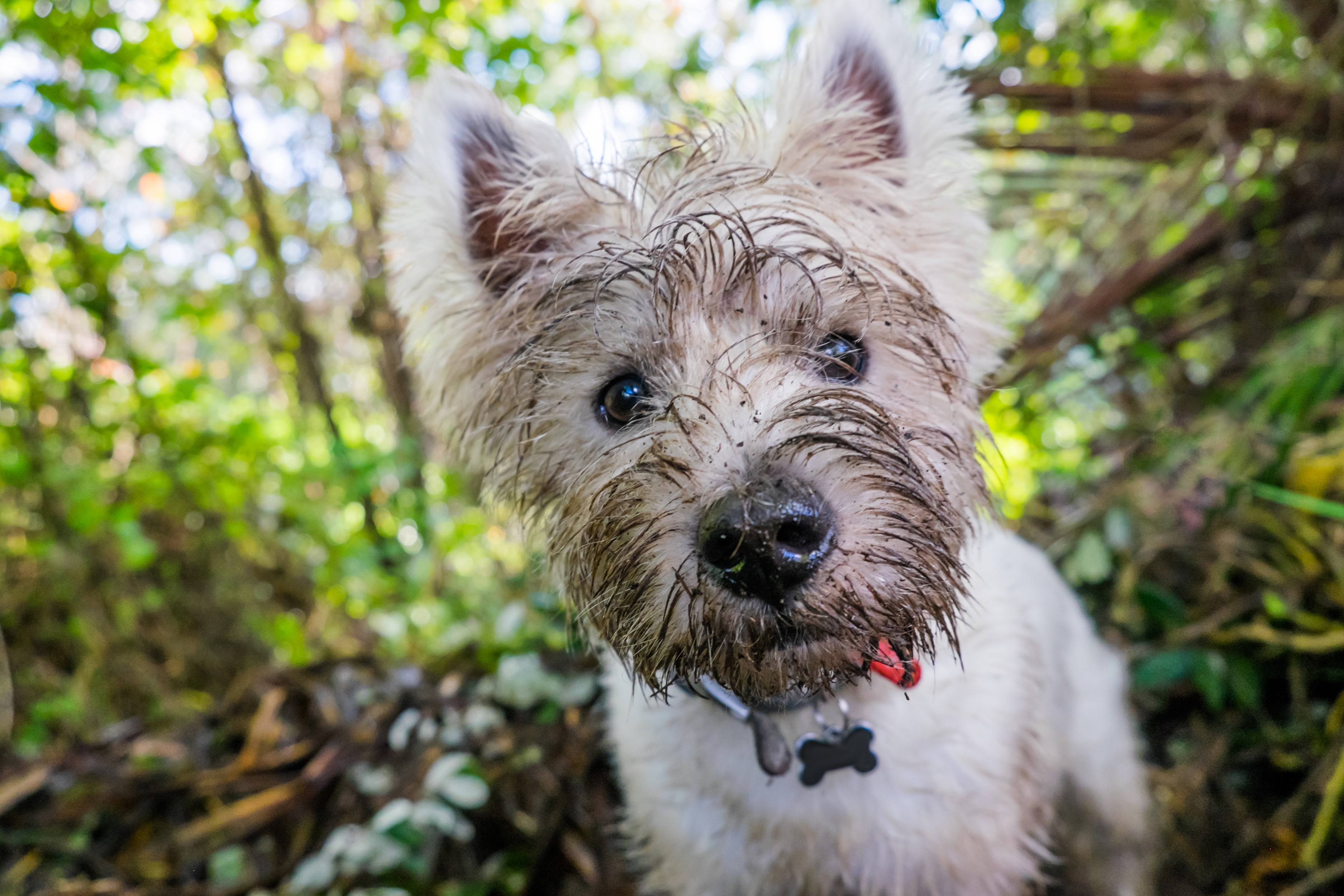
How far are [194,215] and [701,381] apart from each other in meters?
Result: 4.81

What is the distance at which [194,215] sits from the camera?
507 centimetres

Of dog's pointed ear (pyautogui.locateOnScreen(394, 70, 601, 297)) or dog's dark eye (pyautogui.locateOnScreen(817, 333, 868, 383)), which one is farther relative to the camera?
dog's pointed ear (pyautogui.locateOnScreen(394, 70, 601, 297))

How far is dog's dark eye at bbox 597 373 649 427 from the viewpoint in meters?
1.90

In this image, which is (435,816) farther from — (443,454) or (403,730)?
(443,454)

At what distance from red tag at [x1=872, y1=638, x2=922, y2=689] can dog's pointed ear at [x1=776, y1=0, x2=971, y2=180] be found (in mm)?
1245

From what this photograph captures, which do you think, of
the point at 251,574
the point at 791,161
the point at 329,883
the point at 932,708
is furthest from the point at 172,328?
the point at 932,708

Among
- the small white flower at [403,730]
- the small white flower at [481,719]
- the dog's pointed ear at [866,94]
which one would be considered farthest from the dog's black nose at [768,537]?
the small white flower at [403,730]

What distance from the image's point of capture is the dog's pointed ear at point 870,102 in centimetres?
204

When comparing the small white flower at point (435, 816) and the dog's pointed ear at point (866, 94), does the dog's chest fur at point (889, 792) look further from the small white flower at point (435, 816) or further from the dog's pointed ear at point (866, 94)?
the dog's pointed ear at point (866, 94)

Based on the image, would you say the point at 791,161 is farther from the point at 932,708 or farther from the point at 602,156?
the point at 932,708

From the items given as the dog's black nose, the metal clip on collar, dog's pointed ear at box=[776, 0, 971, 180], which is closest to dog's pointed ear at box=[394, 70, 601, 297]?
dog's pointed ear at box=[776, 0, 971, 180]

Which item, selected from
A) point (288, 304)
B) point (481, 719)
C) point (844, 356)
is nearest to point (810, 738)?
point (844, 356)

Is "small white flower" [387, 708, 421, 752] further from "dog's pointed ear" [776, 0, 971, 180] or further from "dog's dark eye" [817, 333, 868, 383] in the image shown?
"dog's pointed ear" [776, 0, 971, 180]

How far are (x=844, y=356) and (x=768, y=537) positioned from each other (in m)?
0.68
